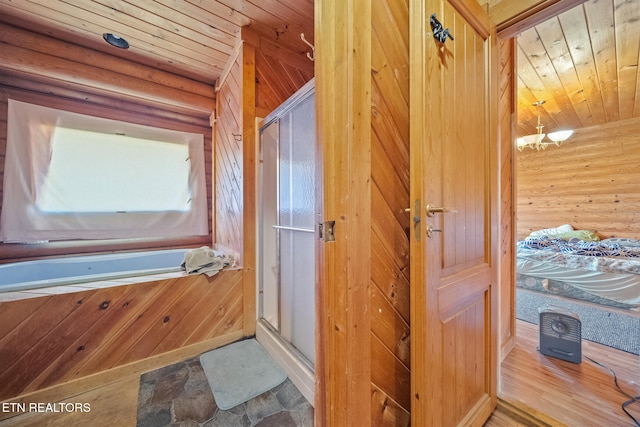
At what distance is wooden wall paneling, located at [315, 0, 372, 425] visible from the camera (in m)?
0.74

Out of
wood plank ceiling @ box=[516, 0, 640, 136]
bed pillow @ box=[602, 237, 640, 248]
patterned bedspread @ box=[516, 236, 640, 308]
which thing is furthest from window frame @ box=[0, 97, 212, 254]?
bed pillow @ box=[602, 237, 640, 248]

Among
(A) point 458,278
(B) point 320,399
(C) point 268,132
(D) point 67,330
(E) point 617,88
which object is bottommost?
(D) point 67,330

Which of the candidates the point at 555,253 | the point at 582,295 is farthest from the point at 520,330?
the point at 555,253

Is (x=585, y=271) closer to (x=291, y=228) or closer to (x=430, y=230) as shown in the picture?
(x=430, y=230)

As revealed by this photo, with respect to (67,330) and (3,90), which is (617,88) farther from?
(3,90)

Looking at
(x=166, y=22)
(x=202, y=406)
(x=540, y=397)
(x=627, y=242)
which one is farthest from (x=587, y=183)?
(x=166, y=22)

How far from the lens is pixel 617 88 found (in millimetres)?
2877

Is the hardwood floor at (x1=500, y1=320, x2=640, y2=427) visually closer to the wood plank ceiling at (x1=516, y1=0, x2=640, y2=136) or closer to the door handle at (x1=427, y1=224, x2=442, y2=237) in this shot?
the door handle at (x1=427, y1=224, x2=442, y2=237)

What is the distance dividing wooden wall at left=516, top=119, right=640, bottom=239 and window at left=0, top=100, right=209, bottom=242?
6530 mm

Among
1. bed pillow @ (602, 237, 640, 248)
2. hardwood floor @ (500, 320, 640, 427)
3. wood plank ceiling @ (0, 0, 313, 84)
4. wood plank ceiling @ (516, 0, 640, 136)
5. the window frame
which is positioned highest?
wood plank ceiling @ (0, 0, 313, 84)

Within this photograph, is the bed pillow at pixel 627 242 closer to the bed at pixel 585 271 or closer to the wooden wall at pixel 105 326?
the bed at pixel 585 271

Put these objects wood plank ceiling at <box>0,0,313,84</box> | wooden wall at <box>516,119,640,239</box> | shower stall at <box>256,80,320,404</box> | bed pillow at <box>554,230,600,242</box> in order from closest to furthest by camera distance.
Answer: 1. shower stall at <box>256,80,320,404</box>
2. wood plank ceiling at <box>0,0,313,84</box>
3. wooden wall at <box>516,119,640,239</box>
4. bed pillow at <box>554,230,600,242</box>

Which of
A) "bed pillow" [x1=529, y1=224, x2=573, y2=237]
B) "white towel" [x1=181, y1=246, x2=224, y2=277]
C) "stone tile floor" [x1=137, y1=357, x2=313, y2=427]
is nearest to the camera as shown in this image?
"stone tile floor" [x1=137, y1=357, x2=313, y2=427]

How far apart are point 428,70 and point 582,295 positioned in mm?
3590
